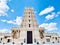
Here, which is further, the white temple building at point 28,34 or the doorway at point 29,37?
the doorway at point 29,37

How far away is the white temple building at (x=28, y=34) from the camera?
4481 centimetres

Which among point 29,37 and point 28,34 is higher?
point 28,34

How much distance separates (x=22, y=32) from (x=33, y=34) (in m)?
4.48

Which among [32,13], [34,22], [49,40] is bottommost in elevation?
[49,40]

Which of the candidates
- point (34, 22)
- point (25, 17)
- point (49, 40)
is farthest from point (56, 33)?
point (25, 17)

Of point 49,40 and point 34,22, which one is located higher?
point 34,22

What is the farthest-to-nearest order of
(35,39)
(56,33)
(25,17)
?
(56,33)
(25,17)
(35,39)

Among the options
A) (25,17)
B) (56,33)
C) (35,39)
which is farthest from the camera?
(56,33)

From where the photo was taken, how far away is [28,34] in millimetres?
47531

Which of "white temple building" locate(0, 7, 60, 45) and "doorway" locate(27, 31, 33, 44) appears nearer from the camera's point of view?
"white temple building" locate(0, 7, 60, 45)

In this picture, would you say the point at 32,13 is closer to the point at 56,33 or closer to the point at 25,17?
the point at 25,17

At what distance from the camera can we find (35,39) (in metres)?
45.3

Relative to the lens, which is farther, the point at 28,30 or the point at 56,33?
the point at 56,33

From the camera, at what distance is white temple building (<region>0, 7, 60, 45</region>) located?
44.8m
